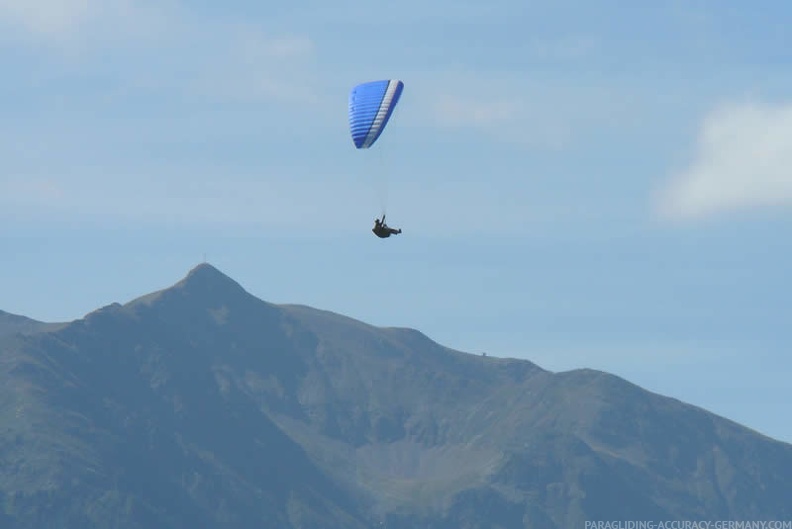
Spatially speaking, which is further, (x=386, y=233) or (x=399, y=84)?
(x=399, y=84)

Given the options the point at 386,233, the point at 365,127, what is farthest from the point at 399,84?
the point at 386,233

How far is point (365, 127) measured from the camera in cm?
19200

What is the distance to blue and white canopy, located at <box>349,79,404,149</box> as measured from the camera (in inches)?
7525

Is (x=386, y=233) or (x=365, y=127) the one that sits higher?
(x=365, y=127)

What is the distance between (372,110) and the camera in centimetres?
19438

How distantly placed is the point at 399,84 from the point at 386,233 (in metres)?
22.5

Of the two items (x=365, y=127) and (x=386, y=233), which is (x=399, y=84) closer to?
(x=365, y=127)

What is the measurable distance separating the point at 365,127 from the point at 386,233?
14865 mm

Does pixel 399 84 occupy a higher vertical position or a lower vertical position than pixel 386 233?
higher

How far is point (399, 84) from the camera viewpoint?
197875 millimetres

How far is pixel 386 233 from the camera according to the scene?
183125 millimetres

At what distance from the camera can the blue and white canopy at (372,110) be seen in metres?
191
